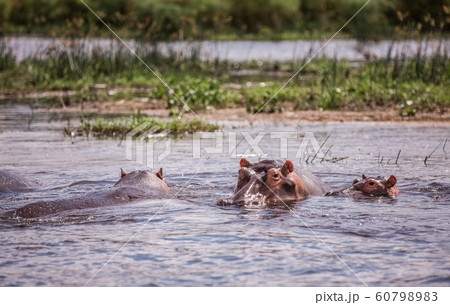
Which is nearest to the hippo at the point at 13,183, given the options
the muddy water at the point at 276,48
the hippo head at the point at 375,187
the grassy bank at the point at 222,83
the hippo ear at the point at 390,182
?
the hippo head at the point at 375,187

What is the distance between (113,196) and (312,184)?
2.05m

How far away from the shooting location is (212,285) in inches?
193

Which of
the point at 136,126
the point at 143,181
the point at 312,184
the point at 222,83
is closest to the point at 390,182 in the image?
the point at 312,184

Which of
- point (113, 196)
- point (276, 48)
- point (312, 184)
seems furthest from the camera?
point (276, 48)

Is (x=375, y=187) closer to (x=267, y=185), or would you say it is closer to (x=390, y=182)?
(x=390, y=182)

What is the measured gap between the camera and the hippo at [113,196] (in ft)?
21.6

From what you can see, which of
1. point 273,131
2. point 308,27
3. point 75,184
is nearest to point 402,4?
point 308,27

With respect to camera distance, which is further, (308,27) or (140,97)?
(308,27)

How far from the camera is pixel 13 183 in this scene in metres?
7.89

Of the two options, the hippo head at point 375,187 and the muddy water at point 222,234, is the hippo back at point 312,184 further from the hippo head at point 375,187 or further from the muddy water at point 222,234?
the hippo head at point 375,187

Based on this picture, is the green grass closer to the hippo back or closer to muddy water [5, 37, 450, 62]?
the hippo back

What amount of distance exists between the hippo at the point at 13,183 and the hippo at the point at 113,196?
107 centimetres
